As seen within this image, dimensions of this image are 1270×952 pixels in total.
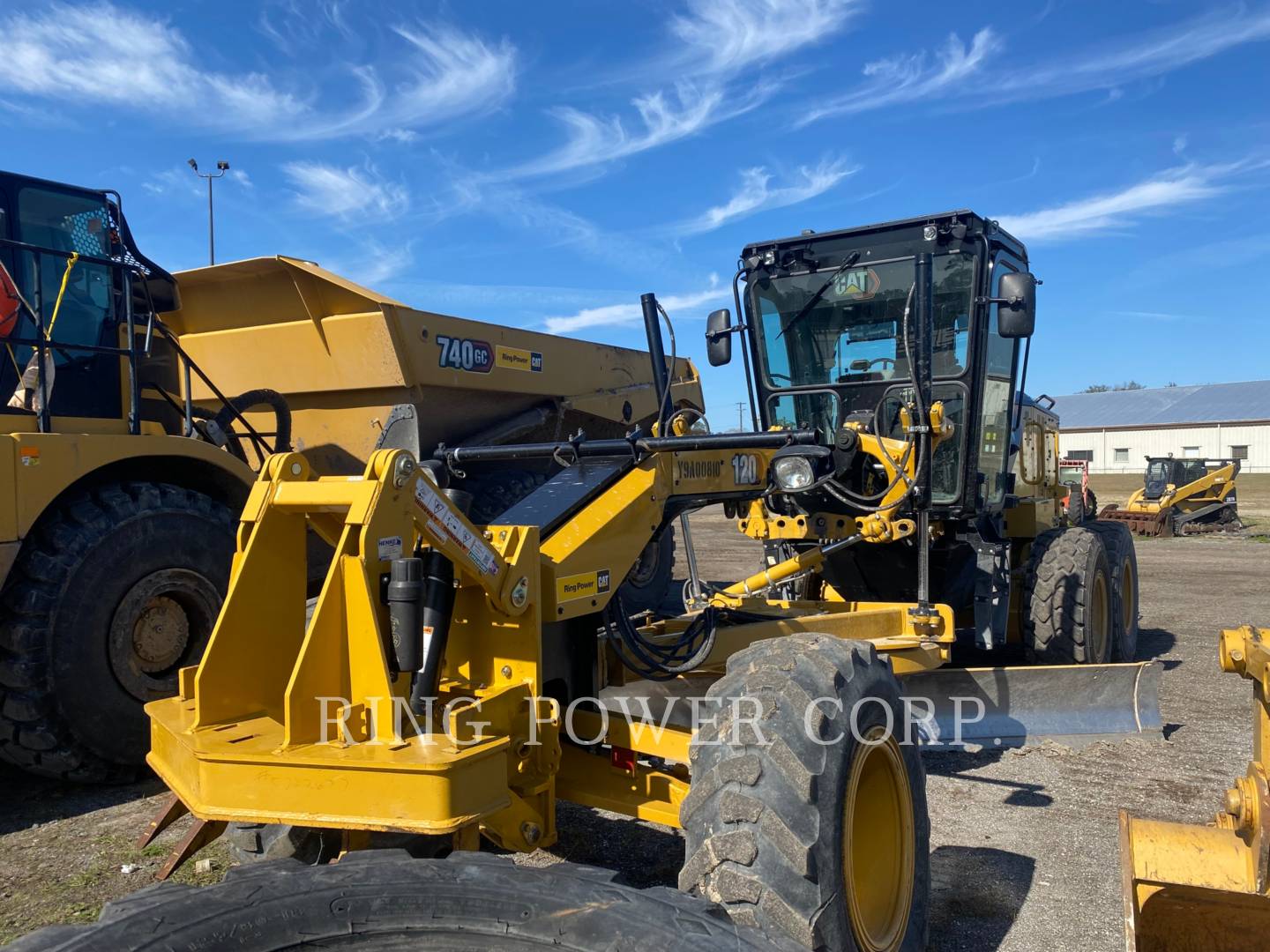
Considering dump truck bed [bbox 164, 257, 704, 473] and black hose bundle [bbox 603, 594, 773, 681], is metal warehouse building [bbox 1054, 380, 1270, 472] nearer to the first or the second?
dump truck bed [bbox 164, 257, 704, 473]

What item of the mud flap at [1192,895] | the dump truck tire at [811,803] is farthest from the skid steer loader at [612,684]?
the mud flap at [1192,895]

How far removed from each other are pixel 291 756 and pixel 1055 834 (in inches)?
133

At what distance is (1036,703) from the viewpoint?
5531mm

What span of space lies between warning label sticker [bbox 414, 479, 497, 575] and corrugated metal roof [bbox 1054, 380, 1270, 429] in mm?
53866

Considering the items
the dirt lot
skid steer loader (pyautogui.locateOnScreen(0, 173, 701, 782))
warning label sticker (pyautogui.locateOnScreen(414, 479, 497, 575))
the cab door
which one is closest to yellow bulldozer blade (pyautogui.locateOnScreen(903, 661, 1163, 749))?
the dirt lot

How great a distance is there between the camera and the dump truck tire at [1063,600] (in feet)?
20.9

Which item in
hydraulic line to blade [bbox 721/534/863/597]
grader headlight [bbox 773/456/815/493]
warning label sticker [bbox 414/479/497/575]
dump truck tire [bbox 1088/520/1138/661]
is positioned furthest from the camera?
dump truck tire [bbox 1088/520/1138/661]

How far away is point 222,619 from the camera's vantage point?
9.50 feet

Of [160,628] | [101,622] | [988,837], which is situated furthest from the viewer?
[160,628]

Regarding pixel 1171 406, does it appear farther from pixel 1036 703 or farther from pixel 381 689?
pixel 381 689

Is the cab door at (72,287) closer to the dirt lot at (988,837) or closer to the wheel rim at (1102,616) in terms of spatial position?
the dirt lot at (988,837)

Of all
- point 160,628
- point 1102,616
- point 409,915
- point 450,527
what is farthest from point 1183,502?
point 409,915

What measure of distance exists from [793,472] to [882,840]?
6.07 feet

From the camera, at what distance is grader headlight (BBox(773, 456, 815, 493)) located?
4594mm
